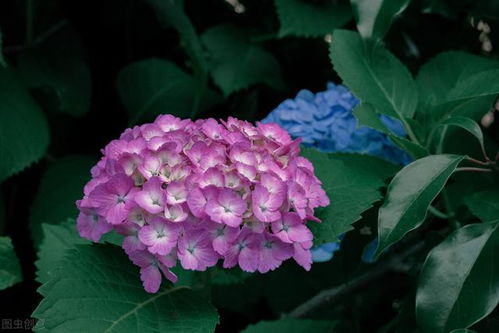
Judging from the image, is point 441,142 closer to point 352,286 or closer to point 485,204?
point 485,204

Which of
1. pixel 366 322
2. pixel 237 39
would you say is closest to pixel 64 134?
pixel 237 39

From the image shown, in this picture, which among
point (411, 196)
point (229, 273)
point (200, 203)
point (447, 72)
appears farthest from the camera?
point (447, 72)

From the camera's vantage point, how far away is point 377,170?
4.32ft

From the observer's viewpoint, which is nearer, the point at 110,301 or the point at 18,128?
the point at 110,301

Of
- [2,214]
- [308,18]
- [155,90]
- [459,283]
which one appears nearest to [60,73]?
[155,90]

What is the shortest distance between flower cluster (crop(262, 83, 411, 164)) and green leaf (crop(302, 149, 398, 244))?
0.07 metres

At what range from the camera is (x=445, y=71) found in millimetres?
1502

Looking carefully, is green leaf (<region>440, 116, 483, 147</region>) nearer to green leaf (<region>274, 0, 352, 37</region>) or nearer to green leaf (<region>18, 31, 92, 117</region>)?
green leaf (<region>274, 0, 352, 37</region>)

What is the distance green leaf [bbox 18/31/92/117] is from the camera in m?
1.76

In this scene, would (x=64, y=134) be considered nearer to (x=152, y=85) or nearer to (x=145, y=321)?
(x=152, y=85)

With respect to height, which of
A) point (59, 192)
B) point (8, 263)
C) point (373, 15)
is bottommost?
point (59, 192)

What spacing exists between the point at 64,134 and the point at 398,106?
3.30ft

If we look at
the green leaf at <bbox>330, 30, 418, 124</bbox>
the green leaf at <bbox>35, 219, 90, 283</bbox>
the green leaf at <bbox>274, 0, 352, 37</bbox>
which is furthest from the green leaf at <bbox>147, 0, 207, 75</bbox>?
the green leaf at <bbox>35, 219, 90, 283</bbox>

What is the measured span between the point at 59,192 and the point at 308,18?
0.72 m
